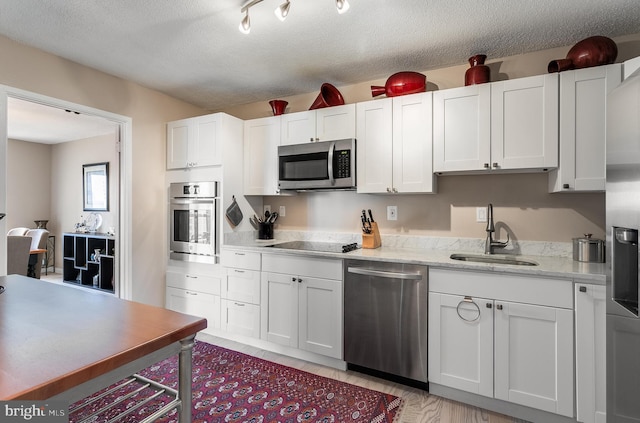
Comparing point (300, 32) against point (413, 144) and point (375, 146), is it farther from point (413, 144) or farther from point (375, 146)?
point (413, 144)

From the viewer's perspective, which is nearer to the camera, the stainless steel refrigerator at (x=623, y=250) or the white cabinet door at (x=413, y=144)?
the stainless steel refrigerator at (x=623, y=250)

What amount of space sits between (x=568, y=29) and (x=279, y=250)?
102 inches

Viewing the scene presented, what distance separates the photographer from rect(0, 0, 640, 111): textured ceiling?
6.31ft

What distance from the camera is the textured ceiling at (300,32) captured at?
75.7 inches

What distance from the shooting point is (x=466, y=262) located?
2.06 m

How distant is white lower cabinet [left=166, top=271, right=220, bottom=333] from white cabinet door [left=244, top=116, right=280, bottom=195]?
0.98 m

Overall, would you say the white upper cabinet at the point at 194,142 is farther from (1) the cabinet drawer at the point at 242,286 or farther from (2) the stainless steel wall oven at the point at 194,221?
(1) the cabinet drawer at the point at 242,286

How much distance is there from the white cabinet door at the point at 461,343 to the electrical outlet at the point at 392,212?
36.2 inches

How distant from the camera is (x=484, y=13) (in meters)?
1.97

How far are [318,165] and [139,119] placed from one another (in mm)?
1869

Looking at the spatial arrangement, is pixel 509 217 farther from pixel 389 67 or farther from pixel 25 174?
pixel 25 174

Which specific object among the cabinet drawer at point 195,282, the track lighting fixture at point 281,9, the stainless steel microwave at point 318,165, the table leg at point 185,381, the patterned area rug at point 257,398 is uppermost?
the track lighting fixture at point 281,9

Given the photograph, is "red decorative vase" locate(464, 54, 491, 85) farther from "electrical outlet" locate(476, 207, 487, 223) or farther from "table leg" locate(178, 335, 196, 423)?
"table leg" locate(178, 335, 196, 423)

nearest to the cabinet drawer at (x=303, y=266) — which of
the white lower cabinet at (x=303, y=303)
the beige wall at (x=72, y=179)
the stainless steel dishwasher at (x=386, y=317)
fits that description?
the white lower cabinet at (x=303, y=303)
